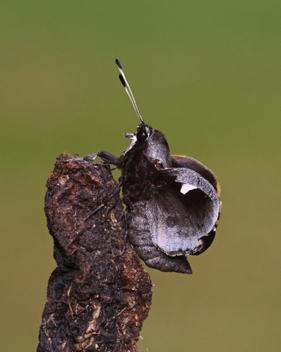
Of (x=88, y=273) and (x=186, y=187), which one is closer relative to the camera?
(x=88, y=273)

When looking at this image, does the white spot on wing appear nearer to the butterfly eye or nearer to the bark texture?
the butterfly eye

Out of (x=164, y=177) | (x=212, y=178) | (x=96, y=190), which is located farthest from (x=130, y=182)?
(x=212, y=178)

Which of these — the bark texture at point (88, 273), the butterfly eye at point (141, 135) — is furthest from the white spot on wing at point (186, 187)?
the bark texture at point (88, 273)

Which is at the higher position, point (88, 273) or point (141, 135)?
point (141, 135)

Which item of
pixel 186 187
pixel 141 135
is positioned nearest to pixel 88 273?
pixel 186 187

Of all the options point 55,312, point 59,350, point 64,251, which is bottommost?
point 59,350

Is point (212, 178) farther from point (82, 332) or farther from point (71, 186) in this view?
point (82, 332)

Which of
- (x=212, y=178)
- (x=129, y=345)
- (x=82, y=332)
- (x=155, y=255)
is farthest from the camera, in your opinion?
(x=212, y=178)

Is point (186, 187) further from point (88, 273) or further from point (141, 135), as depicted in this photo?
point (88, 273)

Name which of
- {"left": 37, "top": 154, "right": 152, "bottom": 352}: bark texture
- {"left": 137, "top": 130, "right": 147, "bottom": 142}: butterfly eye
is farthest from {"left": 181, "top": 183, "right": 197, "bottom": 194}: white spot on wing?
{"left": 37, "top": 154, "right": 152, "bottom": 352}: bark texture

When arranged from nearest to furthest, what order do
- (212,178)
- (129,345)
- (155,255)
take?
(129,345)
(155,255)
(212,178)
